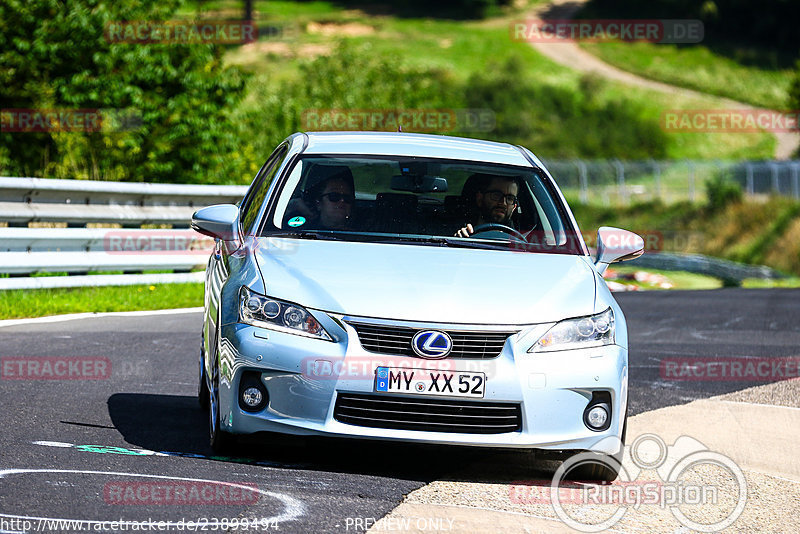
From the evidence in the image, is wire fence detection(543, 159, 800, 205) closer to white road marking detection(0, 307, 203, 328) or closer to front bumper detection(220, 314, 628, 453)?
white road marking detection(0, 307, 203, 328)

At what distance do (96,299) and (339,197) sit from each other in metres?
6.08

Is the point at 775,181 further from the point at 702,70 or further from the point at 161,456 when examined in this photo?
the point at 702,70

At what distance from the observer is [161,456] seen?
6.02 m

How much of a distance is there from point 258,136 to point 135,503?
4401 centimetres

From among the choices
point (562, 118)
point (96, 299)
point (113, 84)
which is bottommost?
point (562, 118)

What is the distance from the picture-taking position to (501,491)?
5680mm

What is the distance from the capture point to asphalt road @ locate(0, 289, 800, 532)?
16.3ft

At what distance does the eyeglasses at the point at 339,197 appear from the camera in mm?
6861

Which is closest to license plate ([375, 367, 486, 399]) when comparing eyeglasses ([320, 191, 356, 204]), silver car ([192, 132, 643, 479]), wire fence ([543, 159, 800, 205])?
silver car ([192, 132, 643, 479])

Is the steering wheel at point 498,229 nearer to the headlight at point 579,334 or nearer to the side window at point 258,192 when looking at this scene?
the headlight at point 579,334

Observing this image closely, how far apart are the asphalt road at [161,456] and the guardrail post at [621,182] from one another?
36796 millimetres

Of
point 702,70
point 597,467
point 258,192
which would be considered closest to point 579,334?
Result: point 597,467

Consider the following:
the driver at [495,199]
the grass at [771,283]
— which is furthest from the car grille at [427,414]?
the grass at [771,283]

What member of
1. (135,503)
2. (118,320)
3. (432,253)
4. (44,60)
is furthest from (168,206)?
(44,60)
